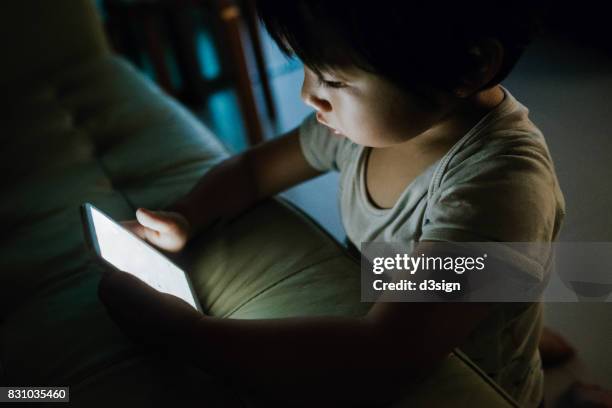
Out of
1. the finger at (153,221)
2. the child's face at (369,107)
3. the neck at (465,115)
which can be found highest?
the child's face at (369,107)

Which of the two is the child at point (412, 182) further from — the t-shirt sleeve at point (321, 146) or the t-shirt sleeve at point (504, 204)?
the t-shirt sleeve at point (321, 146)

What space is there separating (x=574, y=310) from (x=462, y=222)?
0.84 ft

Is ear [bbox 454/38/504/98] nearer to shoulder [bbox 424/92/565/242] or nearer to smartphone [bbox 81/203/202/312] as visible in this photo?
shoulder [bbox 424/92/565/242]

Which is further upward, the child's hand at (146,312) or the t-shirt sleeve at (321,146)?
the t-shirt sleeve at (321,146)

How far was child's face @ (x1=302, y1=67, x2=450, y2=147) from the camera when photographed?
46 cm

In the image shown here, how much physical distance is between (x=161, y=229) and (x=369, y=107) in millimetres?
335

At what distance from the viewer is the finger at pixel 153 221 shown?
653 millimetres

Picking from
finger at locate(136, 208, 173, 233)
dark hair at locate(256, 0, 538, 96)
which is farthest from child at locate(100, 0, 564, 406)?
finger at locate(136, 208, 173, 233)

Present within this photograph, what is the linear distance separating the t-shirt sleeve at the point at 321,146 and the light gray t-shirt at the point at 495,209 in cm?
4

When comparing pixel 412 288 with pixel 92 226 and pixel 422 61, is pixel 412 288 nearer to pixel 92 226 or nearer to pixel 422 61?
pixel 422 61

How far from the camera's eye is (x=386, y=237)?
597mm

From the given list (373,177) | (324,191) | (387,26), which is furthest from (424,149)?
(324,191)

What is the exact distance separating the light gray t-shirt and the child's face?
0.05m

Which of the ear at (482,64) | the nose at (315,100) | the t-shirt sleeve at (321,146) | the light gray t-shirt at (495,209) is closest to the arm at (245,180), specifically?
the t-shirt sleeve at (321,146)
